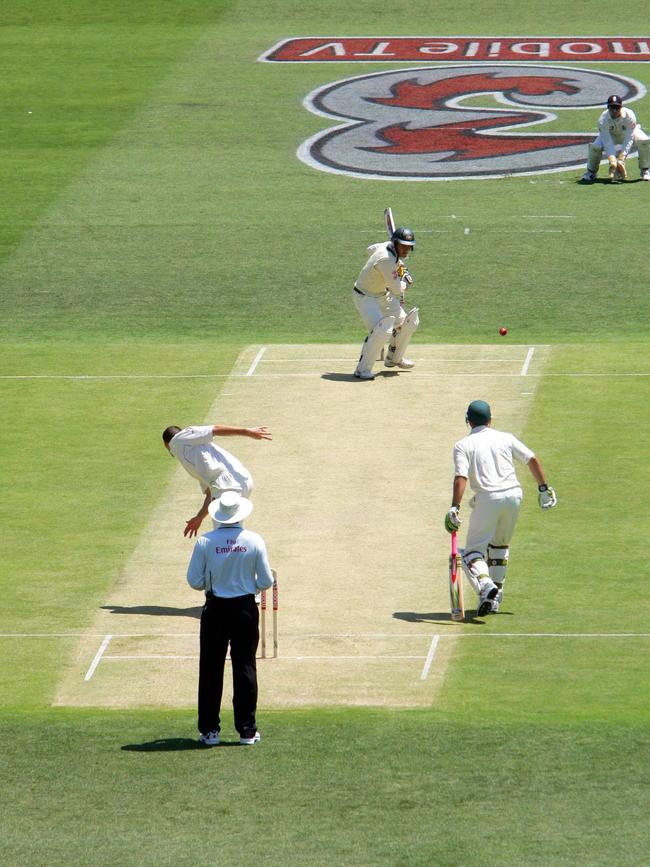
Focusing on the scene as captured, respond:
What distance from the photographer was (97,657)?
1340cm

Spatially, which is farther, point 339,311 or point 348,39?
point 348,39

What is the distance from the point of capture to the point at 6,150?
112ft

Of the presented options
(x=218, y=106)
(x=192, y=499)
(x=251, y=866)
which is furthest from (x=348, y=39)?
(x=251, y=866)

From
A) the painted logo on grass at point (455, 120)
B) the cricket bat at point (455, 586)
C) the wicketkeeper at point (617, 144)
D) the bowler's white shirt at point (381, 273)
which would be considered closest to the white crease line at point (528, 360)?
the bowler's white shirt at point (381, 273)

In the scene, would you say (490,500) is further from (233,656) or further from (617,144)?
(617,144)

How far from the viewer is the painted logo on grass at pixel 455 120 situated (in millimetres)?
32750

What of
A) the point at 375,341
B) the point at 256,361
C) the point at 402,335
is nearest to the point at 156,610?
the point at 375,341

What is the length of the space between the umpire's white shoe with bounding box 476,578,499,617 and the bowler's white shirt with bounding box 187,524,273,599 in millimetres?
2797

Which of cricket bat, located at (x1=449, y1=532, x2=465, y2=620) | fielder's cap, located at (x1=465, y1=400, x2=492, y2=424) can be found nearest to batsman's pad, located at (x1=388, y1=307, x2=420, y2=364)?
fielder's cap, located at (x1=465, y1=400, x2=492, y2=424)

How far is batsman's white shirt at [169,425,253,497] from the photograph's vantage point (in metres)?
14.3

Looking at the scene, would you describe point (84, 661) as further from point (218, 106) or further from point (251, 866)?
point (218, 106)

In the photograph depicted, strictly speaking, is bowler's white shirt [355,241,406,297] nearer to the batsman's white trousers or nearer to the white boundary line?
the batsman's white trousers

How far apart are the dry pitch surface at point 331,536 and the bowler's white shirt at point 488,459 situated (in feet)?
3.75

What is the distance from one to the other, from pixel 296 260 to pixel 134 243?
2864mm
